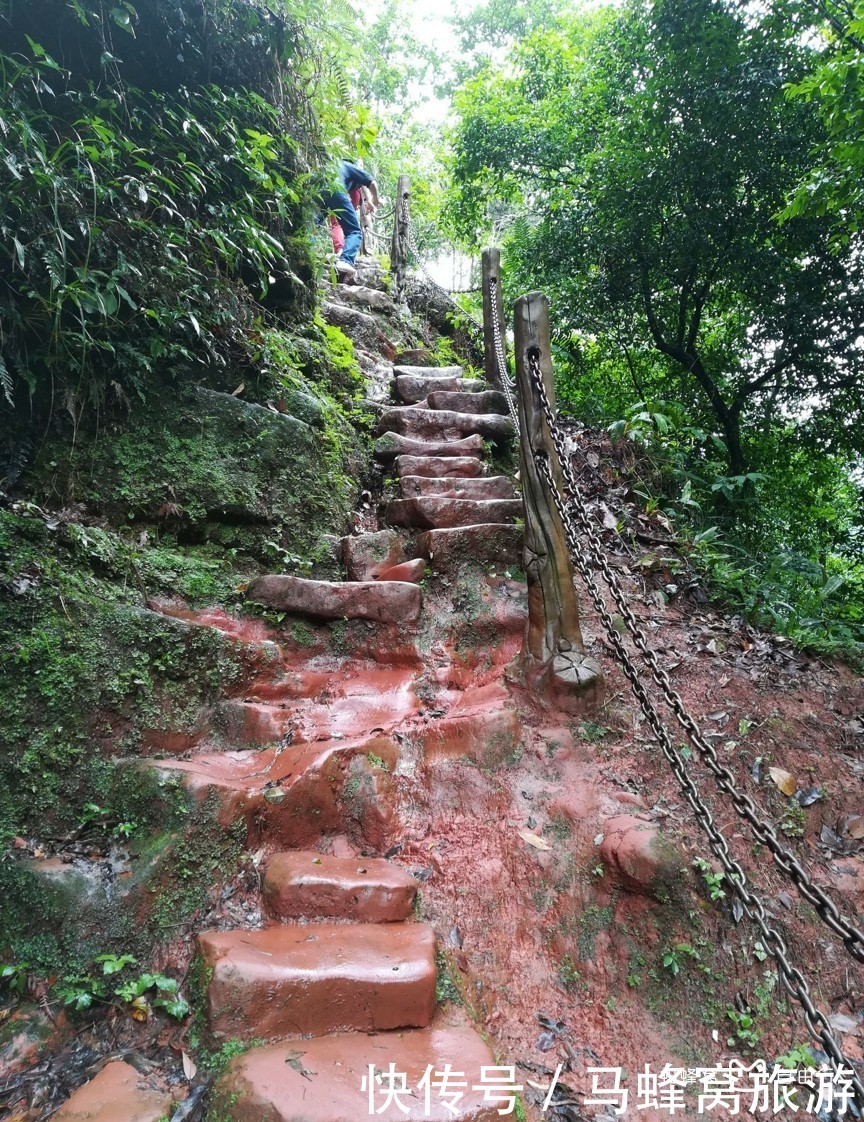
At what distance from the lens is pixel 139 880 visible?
2150 mm

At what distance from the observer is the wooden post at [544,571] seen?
2992 millimetres

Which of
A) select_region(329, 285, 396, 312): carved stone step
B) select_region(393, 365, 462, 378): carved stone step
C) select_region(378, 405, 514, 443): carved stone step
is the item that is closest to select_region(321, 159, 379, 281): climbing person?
select_region(329, 285, 396, 312): carved stone step

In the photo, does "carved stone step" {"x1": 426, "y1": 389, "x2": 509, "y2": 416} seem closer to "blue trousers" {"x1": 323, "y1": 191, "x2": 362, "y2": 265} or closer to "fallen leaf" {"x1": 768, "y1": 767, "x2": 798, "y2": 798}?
"blue trousers" {"x1": 323, "y1": 191, "x2": 362, "y2": 265}

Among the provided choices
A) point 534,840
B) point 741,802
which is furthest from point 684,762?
point 741,802

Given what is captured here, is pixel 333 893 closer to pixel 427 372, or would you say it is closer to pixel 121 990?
pixel 121 990

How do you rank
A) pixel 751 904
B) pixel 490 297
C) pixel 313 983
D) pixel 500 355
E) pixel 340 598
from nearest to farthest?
pixel 751 904, pixel 313 983, pixel 340 598, pixel 500 355, pixel 490 297

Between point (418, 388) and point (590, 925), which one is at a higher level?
point (418, 388)

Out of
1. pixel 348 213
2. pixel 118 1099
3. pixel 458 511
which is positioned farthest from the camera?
pixel 348 213

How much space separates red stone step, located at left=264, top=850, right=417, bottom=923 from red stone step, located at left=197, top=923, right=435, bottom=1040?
12 centimetres

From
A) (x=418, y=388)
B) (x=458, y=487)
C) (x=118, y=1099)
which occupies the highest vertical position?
(x=418, y=388)

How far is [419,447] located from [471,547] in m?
→ 1.63

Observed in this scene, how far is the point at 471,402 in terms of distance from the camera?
6.18 meters

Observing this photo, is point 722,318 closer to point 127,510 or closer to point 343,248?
point 343,248

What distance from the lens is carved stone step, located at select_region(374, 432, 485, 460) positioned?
17.4 ft
